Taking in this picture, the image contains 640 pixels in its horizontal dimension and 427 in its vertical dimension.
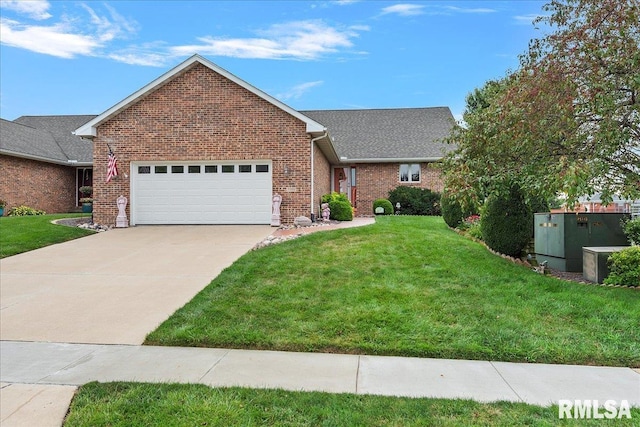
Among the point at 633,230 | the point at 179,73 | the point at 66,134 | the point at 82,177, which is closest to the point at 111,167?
the point at 179,73

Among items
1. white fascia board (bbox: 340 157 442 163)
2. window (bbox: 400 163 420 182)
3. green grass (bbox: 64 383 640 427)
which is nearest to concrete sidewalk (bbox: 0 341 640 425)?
green grass (bbox: 64 383 640 427)

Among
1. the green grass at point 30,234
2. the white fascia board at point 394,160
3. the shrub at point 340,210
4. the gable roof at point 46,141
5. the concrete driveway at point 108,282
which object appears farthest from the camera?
the white fascia board at point 394,160

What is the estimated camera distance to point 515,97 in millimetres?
6980

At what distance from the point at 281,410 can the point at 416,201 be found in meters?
18.3

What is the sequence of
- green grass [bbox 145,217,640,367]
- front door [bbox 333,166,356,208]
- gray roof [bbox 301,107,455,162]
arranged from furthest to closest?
1. front door [bbox 333,166,356,208]
2. gray roof [bbox 301,107,455,162]
3. green grass [bbox 145,217,640,367]

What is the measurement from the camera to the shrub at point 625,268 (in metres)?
6.64

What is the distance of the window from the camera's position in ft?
70.9

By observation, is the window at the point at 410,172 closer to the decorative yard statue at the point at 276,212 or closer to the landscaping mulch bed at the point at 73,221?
the decorative yard statue at the point at 276,212

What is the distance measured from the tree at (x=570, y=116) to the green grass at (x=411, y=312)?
1558 mm

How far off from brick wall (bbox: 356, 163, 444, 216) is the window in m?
0.17

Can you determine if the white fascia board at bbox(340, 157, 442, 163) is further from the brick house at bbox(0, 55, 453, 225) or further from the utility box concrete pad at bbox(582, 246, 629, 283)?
the utility box concrete pad at bbox(582, 246, 629, 283)

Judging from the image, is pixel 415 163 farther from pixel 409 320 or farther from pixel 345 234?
pixel 409 320

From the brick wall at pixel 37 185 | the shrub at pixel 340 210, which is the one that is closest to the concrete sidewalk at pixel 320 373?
the shrub at pixel 340 210

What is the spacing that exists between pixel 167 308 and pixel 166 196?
916 cm
